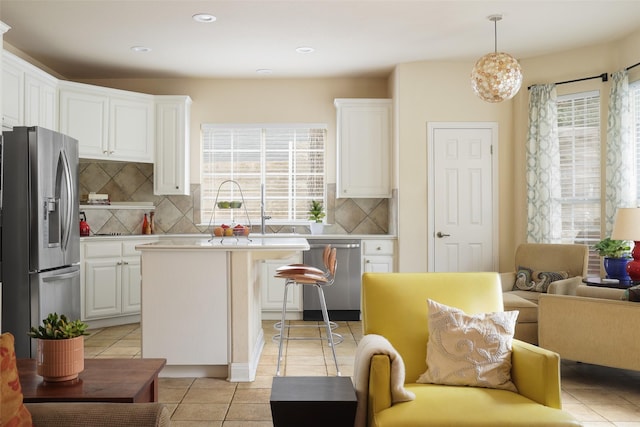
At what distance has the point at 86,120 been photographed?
585cm

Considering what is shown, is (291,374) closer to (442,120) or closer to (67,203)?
(67,203)

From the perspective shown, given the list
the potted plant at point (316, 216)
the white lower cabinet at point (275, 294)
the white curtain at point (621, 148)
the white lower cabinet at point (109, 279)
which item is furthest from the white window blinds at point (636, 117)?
the white lower cabinet at point (109, 279)

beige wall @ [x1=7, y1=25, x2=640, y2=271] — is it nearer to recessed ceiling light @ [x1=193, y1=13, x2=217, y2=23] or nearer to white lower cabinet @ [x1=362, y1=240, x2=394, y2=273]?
white lower cabinet @ [x1=362, y1=240, x2=394, y2=273]

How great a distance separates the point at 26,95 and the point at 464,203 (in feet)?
14.2

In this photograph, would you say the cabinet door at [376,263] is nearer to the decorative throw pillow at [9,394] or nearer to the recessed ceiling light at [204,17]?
the recessed ceiling light at [204,17]

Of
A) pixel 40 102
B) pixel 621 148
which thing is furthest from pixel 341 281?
pixel 40 102

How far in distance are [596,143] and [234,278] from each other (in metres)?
3.76

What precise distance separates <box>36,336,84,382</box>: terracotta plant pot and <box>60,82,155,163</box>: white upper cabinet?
4161mm

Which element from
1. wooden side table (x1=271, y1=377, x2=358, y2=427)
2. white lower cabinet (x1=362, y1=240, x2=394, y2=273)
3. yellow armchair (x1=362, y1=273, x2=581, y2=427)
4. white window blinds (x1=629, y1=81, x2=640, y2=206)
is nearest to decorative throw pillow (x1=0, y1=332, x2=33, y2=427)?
wooden side table (x1=271, y1=377, x2=358, y2=427)

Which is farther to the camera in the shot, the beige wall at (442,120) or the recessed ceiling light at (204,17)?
the beige wall at (442,120)

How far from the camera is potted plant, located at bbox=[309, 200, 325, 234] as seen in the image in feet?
20.9

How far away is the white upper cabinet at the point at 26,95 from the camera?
181 inches

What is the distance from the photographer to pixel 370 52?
5652mm

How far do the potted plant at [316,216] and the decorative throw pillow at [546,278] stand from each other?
2384mm
